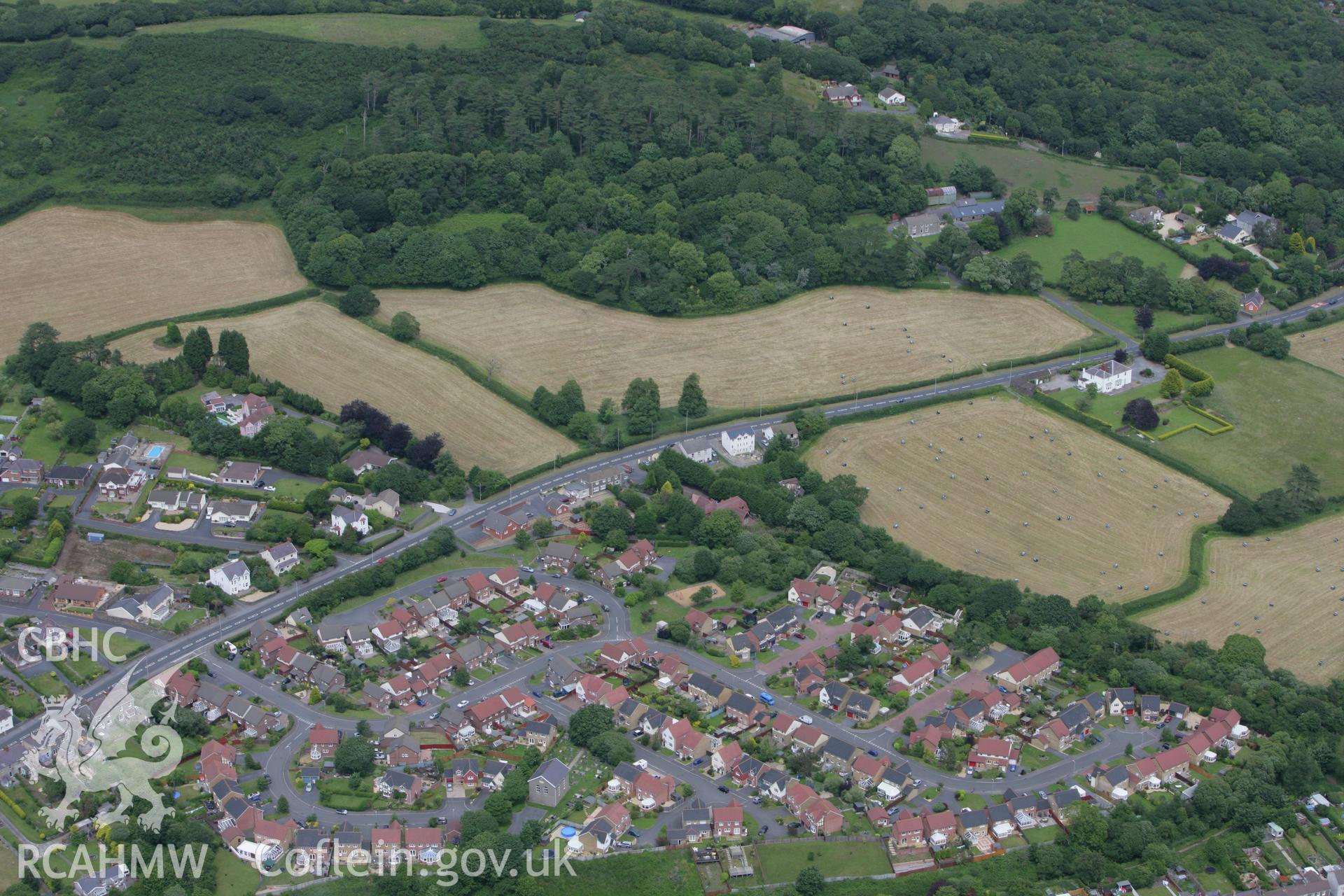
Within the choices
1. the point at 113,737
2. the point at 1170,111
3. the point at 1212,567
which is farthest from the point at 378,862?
the point at 1170,111

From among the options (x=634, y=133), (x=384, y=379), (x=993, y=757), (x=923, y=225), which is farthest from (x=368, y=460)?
(x=923, y=225)

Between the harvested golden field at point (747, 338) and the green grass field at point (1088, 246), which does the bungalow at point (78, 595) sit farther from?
the green grass field at point (1088, 246)

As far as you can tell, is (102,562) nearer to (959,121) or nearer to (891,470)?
(891,470)

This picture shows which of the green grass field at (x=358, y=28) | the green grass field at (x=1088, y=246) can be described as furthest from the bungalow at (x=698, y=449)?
the green grass field at (x=358, y=28)

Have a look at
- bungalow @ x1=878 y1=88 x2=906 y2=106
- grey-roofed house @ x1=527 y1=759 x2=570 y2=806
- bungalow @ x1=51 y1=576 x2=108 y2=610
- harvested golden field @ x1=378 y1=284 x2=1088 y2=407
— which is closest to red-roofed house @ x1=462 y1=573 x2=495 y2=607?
grey-roofed house @ x1=527 y1=759 x2=570 y2=806

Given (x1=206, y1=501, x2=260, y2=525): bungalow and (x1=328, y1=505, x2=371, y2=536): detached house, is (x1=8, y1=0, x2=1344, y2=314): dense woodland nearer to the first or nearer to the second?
(x1=206, y1=501, x2=260, y2=525): bungalow

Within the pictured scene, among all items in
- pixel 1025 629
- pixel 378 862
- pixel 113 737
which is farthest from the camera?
pixel 1025 629
